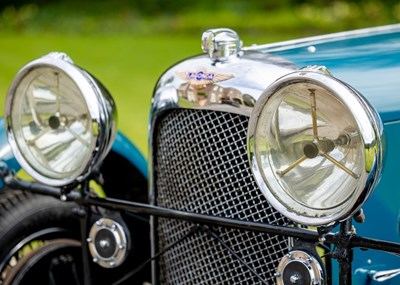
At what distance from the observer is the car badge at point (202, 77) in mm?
2447

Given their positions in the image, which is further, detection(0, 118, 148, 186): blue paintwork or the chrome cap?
detection(0, 118, 148, 186): blue paintwork

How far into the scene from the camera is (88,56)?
34.6 feet

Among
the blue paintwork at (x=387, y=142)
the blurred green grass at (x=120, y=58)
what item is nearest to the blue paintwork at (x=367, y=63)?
the blue paintwork at (x=387, y=142)

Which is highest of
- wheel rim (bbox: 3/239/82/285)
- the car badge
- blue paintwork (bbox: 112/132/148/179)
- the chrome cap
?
the chrome cap

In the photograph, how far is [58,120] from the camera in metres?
2.63

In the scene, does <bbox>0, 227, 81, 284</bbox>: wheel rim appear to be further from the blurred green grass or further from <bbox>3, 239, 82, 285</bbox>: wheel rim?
the blurred green grass

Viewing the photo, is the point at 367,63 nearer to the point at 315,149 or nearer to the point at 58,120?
the point at 315,149

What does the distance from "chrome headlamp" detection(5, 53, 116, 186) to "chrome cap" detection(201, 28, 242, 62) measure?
1.04 feet

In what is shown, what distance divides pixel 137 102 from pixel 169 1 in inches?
257

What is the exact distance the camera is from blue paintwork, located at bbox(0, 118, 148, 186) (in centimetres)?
282

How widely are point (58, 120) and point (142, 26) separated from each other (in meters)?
10.4

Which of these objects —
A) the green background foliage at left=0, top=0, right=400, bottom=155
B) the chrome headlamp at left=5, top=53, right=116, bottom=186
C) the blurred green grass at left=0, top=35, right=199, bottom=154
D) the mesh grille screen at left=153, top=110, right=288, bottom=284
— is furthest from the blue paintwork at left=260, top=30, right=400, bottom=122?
the green background foliage at left=0, top=0, right=400, bottom=155

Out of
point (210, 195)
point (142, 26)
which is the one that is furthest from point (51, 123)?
point (142, 26)

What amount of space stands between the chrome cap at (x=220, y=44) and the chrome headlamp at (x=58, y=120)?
316mm
